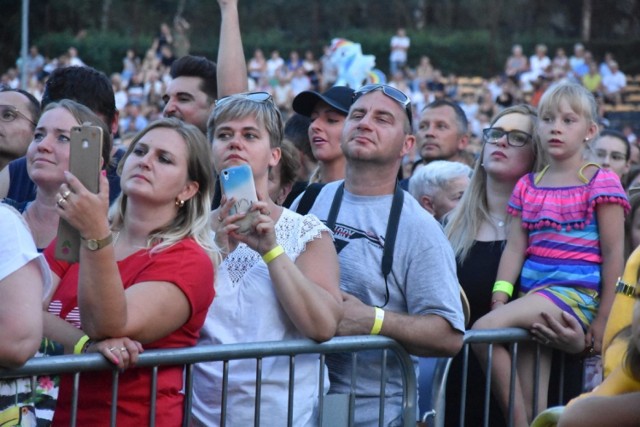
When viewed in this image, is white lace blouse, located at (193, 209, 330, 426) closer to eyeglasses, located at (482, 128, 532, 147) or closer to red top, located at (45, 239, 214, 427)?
red top, located at (45, 239, 214, 427)

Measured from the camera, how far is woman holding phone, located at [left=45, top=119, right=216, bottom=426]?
3191 mm

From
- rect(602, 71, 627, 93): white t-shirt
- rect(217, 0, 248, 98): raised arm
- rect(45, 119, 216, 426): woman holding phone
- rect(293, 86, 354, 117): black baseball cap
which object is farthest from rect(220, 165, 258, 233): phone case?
rect(602, 71, 627, 93): white t-shirt

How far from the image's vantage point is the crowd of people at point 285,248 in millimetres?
3434

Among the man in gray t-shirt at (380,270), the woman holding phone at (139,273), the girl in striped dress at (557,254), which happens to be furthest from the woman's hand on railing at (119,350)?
the girl in striped dress at (557,254)

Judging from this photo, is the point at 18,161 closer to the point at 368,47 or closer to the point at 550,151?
the point at 550,151

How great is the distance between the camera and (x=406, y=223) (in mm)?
4273

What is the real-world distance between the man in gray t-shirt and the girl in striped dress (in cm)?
63

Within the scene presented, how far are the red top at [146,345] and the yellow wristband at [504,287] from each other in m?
1.73

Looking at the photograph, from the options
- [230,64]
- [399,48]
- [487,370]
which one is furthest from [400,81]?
[487,370]

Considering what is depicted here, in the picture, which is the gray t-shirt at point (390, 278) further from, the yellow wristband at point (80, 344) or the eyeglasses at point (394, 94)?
the yellow wristband at point (80, 344)

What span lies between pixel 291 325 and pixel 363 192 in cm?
72

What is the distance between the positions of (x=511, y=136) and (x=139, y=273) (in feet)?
7.78

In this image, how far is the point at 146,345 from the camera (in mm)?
3568

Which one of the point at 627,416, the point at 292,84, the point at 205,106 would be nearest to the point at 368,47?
the point at 292,84
